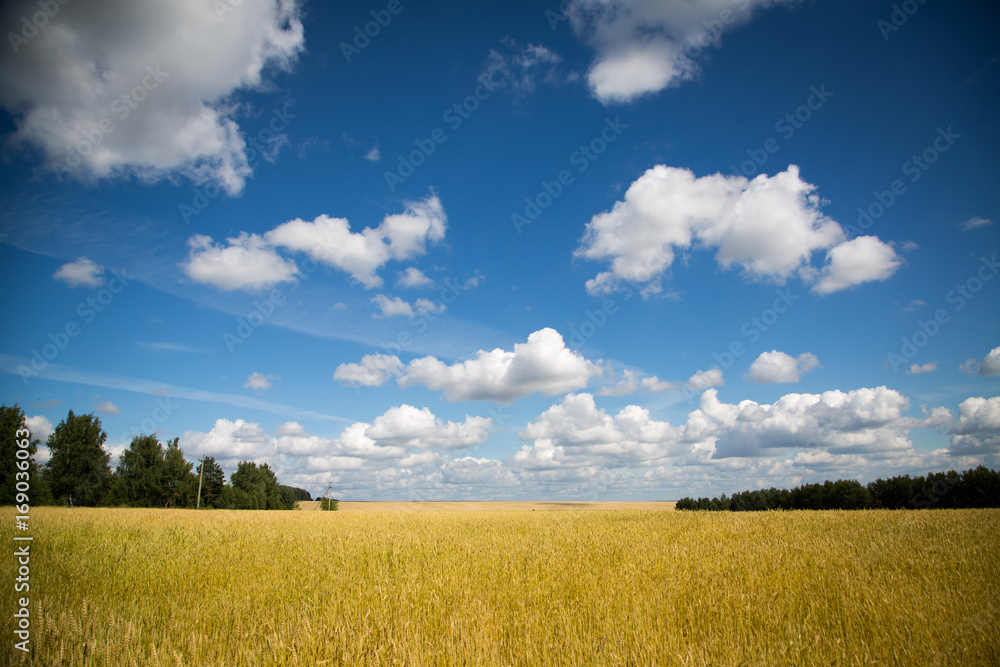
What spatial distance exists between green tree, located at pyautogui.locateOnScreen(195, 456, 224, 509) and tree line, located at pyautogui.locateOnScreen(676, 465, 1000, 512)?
76.0 meters

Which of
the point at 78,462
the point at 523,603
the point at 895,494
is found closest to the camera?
the point at 523,603

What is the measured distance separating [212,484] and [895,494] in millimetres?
90606

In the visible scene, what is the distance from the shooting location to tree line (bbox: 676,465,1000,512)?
30.3 metres

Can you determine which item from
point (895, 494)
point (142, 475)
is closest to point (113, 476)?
point (142, 475)

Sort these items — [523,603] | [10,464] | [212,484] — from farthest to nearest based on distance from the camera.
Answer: [212,484] < [10,464] < [523,603]

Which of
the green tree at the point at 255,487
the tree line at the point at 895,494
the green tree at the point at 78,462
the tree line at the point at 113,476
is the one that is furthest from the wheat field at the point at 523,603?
the green tree at the point at 255,487

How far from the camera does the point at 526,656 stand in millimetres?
3777

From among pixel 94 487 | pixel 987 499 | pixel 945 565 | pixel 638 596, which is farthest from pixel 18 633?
pixel 94 487

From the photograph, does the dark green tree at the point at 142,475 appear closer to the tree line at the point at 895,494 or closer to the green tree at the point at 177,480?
the green tree at the point at 177,480

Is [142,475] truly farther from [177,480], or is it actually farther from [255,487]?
[255,487]

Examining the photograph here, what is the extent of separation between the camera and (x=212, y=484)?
72812 millimetres

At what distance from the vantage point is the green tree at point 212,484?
2785 inches

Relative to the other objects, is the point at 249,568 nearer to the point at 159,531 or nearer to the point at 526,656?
the point at 526,656

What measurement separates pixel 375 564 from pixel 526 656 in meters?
5.05
